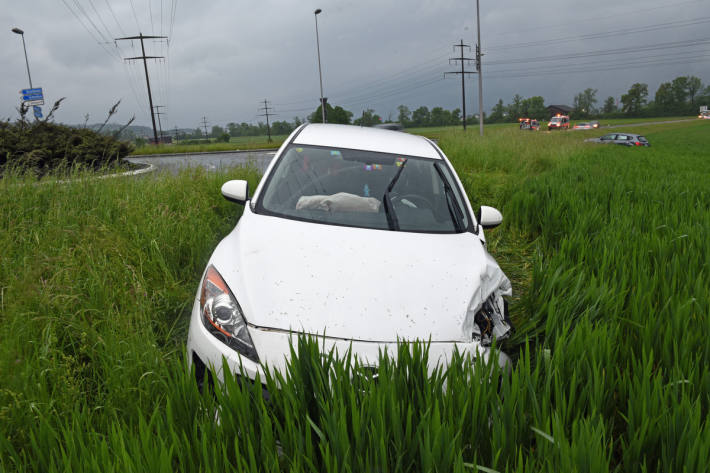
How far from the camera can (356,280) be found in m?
2.28

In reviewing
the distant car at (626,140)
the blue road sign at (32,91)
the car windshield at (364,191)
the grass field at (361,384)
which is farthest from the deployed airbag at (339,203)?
the distant car at (626,140)

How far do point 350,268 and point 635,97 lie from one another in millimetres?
143271

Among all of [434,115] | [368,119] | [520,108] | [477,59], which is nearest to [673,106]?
[520,108]

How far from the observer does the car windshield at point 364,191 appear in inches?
121

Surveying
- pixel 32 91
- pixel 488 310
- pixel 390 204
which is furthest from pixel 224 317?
pixel 32 91

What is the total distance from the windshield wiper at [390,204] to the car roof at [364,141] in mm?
249

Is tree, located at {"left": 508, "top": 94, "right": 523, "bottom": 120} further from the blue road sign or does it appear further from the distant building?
the blue road sign

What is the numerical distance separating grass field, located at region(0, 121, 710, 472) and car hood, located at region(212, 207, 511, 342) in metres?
0.21

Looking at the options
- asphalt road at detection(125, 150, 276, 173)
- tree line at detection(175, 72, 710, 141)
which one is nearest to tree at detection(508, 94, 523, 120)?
tree line at detection(175, 72, 710, 141)

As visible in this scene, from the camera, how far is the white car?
2.01 metres

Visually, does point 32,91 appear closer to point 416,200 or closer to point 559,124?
point 416,200

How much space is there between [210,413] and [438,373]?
858 millimetres

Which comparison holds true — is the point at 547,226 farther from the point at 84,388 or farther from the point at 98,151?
the point at 98,151

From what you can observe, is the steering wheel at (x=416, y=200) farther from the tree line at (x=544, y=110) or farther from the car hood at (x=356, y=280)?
the tree line at (x=544, y=110)
